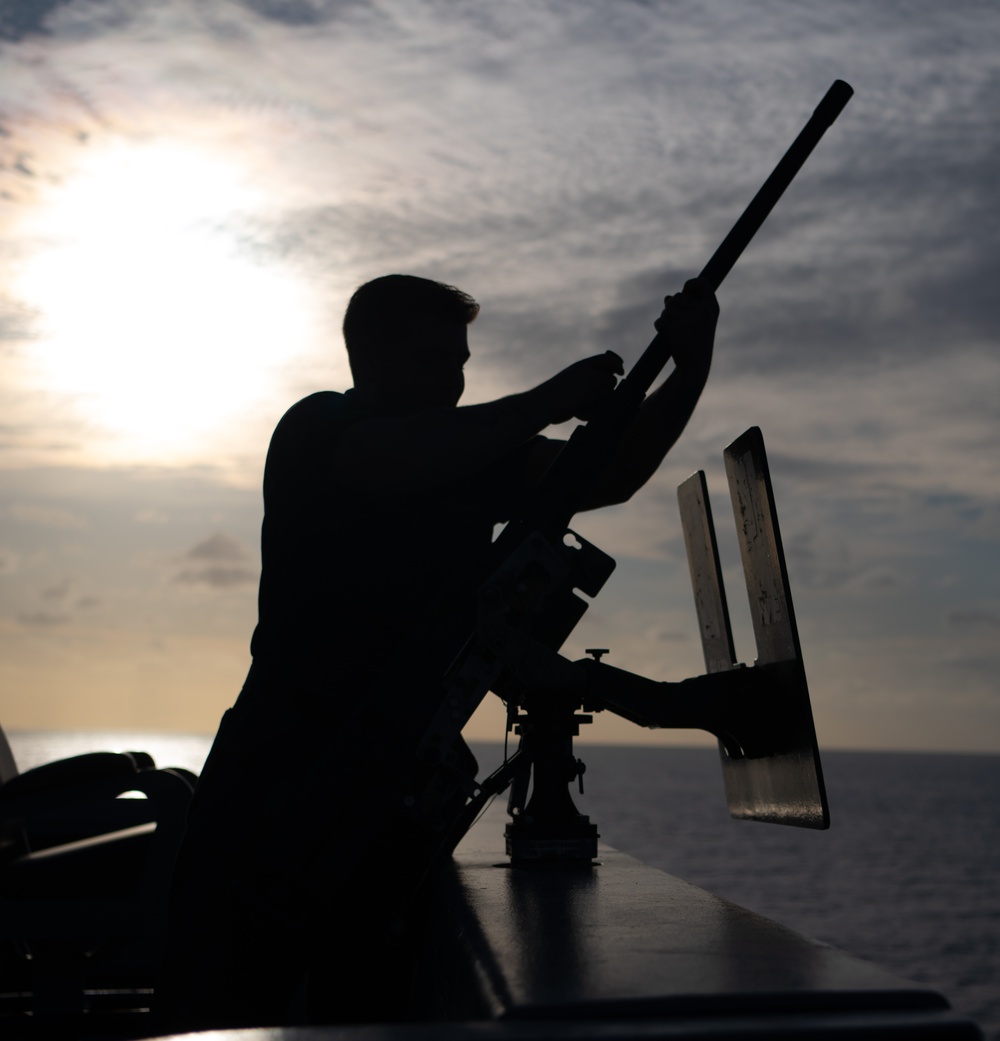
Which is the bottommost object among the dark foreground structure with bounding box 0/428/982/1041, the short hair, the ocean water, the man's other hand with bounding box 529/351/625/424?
the ocean water

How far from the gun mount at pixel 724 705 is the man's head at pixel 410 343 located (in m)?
0.76

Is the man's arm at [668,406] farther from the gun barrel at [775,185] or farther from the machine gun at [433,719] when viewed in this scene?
the machine gun at [433,719]

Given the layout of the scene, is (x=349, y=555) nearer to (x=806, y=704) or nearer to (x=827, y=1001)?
(x=806, y=704)

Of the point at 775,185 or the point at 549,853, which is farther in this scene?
the point at 549,853

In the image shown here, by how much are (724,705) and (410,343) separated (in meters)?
1.25

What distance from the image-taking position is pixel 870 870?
83312mm

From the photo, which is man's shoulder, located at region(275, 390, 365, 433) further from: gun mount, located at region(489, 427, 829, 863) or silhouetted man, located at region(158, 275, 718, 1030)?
gun mount, located at region(489, 427, 829, 863)

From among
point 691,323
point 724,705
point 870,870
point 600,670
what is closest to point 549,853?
point 600,670

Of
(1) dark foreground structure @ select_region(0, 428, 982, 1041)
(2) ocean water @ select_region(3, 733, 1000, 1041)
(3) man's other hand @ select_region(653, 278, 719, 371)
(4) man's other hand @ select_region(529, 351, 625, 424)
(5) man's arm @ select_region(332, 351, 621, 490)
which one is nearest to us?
(1) dark foreground structure @ select_region(0, 428, 982, 1041)

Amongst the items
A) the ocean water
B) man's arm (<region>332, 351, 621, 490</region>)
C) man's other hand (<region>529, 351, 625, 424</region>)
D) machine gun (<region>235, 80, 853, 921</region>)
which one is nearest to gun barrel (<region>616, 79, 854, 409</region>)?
man's other hand (<region>529, 351, 625, 424</region>)

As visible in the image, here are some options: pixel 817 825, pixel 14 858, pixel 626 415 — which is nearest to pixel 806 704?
pixel 817 825

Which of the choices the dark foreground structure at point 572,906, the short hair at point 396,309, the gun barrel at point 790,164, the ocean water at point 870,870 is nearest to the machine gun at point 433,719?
the dark foreground structure at point 572,906

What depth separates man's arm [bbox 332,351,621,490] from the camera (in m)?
2.59

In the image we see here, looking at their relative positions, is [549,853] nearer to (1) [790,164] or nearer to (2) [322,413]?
(2) [322,413]
